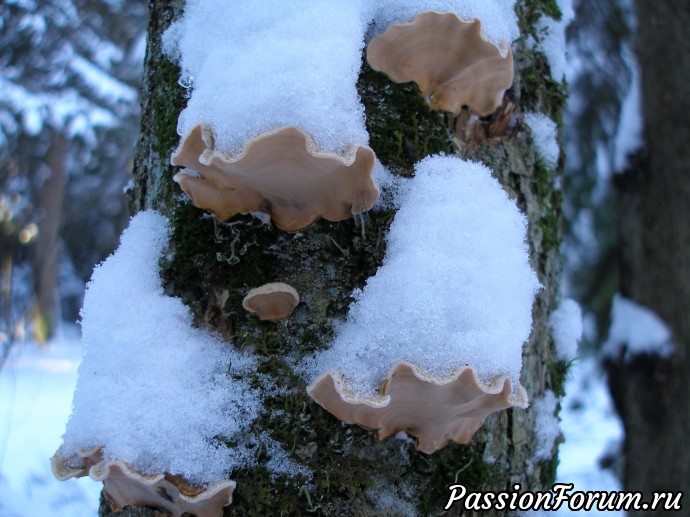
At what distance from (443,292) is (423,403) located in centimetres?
21

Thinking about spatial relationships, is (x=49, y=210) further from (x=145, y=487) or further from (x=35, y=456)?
(x=145, y=487)

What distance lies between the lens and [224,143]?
97 centimetres

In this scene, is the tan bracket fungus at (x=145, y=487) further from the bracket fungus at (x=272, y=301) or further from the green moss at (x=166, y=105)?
the green moss at (x=166, y=105)

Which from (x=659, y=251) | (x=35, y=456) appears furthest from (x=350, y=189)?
(x=35, y=456)

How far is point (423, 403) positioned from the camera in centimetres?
97

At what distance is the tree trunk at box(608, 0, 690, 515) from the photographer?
11.1ft

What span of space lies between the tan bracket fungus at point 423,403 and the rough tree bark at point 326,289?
7 cm

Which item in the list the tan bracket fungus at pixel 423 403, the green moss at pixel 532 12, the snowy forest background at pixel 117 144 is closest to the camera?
the tan bracket fungus at pixel 423 403

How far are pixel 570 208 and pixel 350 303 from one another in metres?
4.41

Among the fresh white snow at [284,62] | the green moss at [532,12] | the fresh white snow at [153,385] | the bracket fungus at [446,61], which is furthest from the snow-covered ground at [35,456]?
the green moss at [532,12]

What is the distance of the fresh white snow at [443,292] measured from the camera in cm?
98

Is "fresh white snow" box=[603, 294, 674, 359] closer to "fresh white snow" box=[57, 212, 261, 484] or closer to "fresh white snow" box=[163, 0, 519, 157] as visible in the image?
"fresh white snow" box=[163, 0, 519, 157]

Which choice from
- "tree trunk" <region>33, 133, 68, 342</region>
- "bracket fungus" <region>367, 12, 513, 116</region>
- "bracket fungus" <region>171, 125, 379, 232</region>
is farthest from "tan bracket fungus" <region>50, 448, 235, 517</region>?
"tree trunk" <region>33, 133, 68, 342</region>

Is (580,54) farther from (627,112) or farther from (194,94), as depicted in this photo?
(194,94)
